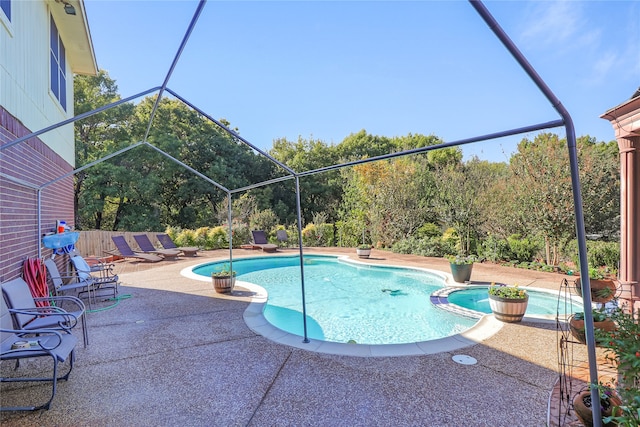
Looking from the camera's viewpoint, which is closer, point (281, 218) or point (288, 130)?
point (281, 218)

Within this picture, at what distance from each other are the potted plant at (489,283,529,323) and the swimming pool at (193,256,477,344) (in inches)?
33.2

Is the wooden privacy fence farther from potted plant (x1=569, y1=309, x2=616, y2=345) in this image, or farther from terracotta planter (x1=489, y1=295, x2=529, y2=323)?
potted plant (x1=569, y1=309, x2=616, y2=345)

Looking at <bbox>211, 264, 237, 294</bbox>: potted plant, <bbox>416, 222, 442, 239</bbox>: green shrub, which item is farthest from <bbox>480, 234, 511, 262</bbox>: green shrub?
<bbox>211, 264, 237, 294</bbox>: potted plant

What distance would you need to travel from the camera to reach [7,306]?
3430mm

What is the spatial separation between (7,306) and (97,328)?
5.54ft

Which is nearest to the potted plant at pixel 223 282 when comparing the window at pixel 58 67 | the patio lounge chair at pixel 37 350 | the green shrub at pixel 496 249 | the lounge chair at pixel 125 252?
the patio lounge chair at pixel 37 350

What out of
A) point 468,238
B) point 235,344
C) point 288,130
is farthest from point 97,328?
point 288,130

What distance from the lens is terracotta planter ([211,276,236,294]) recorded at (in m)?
7.02

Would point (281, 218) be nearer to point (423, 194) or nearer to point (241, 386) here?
point (423, 194)

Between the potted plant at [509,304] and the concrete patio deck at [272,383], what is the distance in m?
0.16

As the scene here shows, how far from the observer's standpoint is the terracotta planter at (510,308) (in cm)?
514

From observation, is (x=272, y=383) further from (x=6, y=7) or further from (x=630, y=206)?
(x=6, y=7)

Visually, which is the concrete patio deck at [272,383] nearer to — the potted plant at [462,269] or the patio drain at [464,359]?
the patio drain at [464,359]

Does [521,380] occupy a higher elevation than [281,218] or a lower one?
lower
